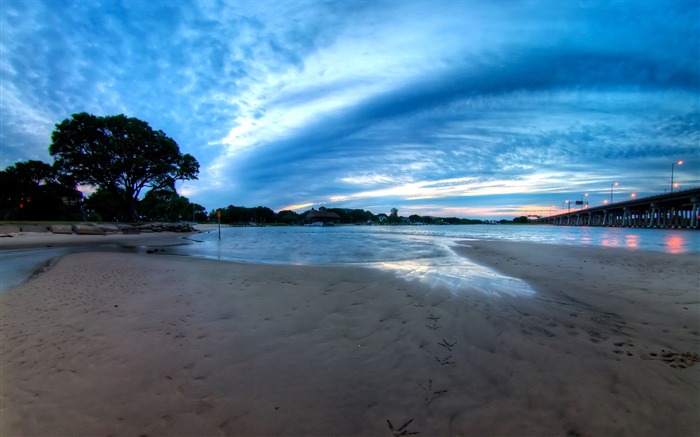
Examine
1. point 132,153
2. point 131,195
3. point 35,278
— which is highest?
point 132,153

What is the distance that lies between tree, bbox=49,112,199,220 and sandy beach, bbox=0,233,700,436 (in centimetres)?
3753

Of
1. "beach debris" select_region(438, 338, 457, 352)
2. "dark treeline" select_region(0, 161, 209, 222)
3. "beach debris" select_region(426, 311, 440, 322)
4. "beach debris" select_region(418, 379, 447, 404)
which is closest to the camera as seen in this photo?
"beach debris" select_region(418, 379, 447, 404)

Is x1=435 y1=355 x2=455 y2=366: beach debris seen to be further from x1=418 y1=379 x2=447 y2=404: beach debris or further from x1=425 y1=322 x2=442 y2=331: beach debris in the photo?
x1=425 y1=322 x2=442 y2=331: beach debris

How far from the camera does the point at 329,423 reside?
6.99ft

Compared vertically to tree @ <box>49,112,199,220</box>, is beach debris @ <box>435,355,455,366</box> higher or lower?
lower

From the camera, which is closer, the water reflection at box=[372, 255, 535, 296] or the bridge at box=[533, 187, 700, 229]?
the water reflection at box=[372, 255, 535, 296]

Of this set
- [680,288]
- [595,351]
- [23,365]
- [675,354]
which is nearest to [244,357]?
[23,365]

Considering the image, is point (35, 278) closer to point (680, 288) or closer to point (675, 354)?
point (675, 354)

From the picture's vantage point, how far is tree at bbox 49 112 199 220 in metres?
33.1

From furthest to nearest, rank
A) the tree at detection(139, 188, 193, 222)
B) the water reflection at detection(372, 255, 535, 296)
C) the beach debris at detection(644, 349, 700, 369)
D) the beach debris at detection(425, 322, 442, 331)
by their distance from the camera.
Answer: the tree at detection(139, 188, 193, 222), the water reflection at detection(372, 255, 535, 296), the beach debris at detection(425, 322, 442, 331), the beach debris at detection(644, 349, 700, 369)

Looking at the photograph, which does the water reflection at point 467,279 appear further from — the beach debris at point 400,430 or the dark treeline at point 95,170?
the dark treeline at point 95,170

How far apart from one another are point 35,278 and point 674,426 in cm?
1265

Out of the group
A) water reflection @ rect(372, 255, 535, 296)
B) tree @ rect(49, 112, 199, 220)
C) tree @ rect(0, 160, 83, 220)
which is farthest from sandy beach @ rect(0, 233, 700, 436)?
tree @ rect(0, 160, 83, 220)

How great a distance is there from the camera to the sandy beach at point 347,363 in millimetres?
2154
